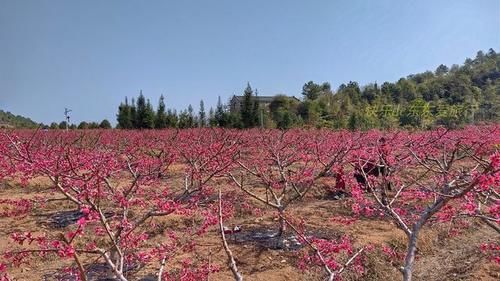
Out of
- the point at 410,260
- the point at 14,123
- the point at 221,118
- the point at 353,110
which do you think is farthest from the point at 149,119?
the point at 410,260

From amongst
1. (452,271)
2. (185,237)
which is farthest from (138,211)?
(452,271)

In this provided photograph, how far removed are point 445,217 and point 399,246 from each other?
2.88m

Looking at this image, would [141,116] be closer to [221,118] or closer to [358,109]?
[221,118]

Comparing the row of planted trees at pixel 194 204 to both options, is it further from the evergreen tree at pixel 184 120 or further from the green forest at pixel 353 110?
the evergreen tree at pixel 184 120

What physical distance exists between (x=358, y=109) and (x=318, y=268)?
50770 millimetres

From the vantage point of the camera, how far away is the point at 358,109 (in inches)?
2156

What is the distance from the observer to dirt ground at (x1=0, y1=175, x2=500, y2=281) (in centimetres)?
631

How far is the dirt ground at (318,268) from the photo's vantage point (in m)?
6.31

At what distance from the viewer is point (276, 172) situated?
14.6 metres

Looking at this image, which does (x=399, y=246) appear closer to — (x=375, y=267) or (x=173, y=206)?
(x=375, y=267)

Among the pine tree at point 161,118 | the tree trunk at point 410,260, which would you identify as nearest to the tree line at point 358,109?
the pine tree at point 161,118

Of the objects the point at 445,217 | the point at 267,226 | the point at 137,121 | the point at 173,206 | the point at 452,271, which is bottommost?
the point at 452,271

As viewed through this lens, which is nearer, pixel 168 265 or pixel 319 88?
pixel 168 265

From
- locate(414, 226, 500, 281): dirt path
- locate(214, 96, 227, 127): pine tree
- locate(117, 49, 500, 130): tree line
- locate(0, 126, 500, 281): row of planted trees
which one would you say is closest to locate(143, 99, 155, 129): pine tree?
locate(117, 49, 500, 130): tree line
